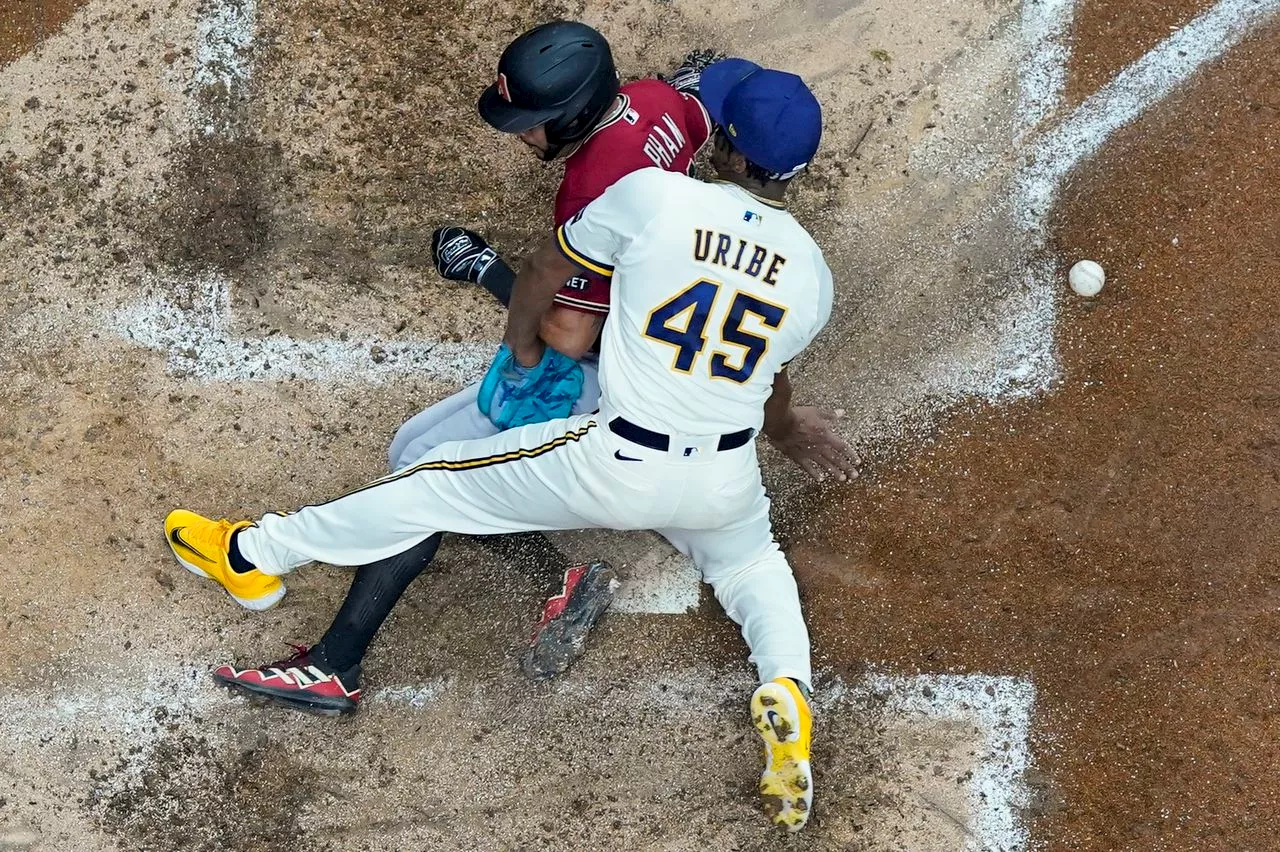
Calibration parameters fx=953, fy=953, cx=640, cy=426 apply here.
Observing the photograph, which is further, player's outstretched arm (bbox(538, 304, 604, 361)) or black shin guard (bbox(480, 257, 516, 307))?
black shin guard (bbox(480, 257, 516, 307))

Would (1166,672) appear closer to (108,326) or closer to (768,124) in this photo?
(768,124)

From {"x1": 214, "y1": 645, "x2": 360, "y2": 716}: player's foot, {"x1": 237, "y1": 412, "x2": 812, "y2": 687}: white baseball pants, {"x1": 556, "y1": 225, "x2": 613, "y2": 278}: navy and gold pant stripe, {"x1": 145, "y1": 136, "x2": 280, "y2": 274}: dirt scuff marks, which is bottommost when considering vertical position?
{"x1": 214, "y1": 645, "x2": 360, "y2": 716}: player's foot

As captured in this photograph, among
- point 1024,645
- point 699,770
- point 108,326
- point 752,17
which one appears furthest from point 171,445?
point 1024,645

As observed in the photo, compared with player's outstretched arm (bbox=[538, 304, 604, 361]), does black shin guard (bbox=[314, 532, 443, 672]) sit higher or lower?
lower

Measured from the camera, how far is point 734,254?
2.93m

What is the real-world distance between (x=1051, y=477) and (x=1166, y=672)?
35.0 inches

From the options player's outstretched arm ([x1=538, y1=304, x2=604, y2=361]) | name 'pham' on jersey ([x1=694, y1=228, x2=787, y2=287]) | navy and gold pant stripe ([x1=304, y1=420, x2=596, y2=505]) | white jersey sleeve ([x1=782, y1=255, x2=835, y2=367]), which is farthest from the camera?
player's outstretched arm ([x1=538, y1=304, x2=604, y2=361])

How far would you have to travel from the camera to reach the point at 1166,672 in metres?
3.82

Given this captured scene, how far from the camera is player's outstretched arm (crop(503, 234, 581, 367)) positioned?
3166mm

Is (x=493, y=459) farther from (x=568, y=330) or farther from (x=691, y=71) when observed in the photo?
(x=691, y=71)

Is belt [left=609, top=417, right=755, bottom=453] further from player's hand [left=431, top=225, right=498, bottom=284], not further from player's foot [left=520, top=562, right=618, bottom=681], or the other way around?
player's hand [left=431, top=225, right=498, bottom=284]

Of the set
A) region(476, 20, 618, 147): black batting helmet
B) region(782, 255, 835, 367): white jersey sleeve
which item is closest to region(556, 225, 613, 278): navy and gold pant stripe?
region(476, 20, 618, 147): black batting helmet

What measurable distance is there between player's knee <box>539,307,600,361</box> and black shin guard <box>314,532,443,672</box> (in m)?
0.87

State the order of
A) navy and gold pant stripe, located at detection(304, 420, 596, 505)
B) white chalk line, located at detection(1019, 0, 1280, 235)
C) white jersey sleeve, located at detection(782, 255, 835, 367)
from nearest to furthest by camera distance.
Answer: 1. white jersey sleeve, located at detection(782, 255, 835, 367)
2. navy and gold pant stripe, located at detection(304, 420, 596, 505)
3. white chalk line, located at detection(1019, 0, 1280, 235)
